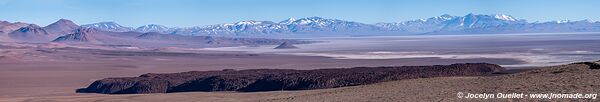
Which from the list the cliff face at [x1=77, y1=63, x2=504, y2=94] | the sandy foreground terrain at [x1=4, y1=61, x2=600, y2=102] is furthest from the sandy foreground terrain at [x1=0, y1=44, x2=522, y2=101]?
the cliff face at [x1=77, y1=63, x2=504, y2=94]

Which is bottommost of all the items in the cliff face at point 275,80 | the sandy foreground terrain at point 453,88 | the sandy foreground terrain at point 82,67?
the sandy foreground terrain at point 82,67

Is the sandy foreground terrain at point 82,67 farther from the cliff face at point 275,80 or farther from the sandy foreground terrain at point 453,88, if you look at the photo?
the cliff face at point 275,80

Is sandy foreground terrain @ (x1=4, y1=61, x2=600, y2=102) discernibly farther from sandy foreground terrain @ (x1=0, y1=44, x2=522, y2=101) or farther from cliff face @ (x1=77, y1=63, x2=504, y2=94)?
cliff face @ (x1=77, y1=63, x2=504, y2=94)

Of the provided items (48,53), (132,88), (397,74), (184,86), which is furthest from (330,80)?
(48,53)

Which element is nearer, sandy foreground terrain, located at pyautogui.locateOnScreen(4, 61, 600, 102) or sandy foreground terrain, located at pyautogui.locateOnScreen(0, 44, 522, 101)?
sandy foreground terrain, located at pyautogui.locateOnScreen(4, 61, 600, 102)

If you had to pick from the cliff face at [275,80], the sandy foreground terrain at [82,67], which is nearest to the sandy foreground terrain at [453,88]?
the sandy foreground terrain at [82,67]

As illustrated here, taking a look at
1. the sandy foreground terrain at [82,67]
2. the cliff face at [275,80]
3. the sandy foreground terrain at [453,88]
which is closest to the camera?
the sandy foreground terrain at [453,88]

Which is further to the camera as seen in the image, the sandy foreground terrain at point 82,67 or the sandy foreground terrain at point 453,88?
the sandy foreground terrain at point 82,67

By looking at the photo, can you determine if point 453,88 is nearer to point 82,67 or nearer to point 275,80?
point 275,80

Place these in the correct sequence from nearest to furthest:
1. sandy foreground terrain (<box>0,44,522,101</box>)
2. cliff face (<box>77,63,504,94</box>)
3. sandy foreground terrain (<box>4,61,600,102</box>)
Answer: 1. sandy foreground terrain (<box>4,61,600,102</box>)
2. cliff face (<box>77,63,504,94</box>)
3. sandy foreground terrain (<box>0,44,522,101</box>)
